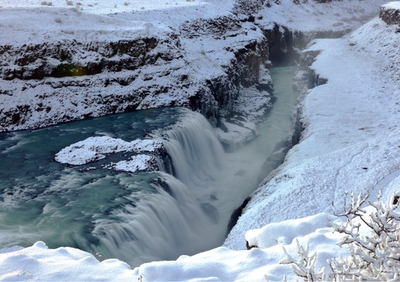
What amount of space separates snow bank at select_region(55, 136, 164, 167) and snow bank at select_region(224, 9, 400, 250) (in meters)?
5.44

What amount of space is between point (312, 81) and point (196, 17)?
12.7m

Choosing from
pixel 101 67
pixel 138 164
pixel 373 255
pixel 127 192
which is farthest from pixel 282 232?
pixel 101 67

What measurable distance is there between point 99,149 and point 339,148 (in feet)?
34.0

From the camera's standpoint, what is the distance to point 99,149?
14570 millimetres

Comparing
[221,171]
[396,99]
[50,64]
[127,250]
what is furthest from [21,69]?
[396,99]

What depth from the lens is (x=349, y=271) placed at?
10.1ft

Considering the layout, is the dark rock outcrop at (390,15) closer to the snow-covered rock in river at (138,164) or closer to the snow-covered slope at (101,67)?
the snow-covered slope at (101,67)

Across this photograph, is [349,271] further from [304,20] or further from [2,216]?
[304,20]

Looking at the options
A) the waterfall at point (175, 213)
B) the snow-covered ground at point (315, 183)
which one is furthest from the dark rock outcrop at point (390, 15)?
the waterfall at point (175, 213)

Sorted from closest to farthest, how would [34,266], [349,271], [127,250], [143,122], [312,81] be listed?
→ [349,271] < [34,266] < [127,250] < [143,122] < [312,81]

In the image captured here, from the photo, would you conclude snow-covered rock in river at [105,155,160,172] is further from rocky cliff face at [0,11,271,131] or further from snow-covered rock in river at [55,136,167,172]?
rocky cliff face at [0,11,271,131]

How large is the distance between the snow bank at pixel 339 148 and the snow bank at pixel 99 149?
17.8 feet

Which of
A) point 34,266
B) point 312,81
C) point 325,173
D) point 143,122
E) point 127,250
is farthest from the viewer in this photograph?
point 312,81

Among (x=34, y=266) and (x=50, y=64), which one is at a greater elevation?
(x=50, y=64)
